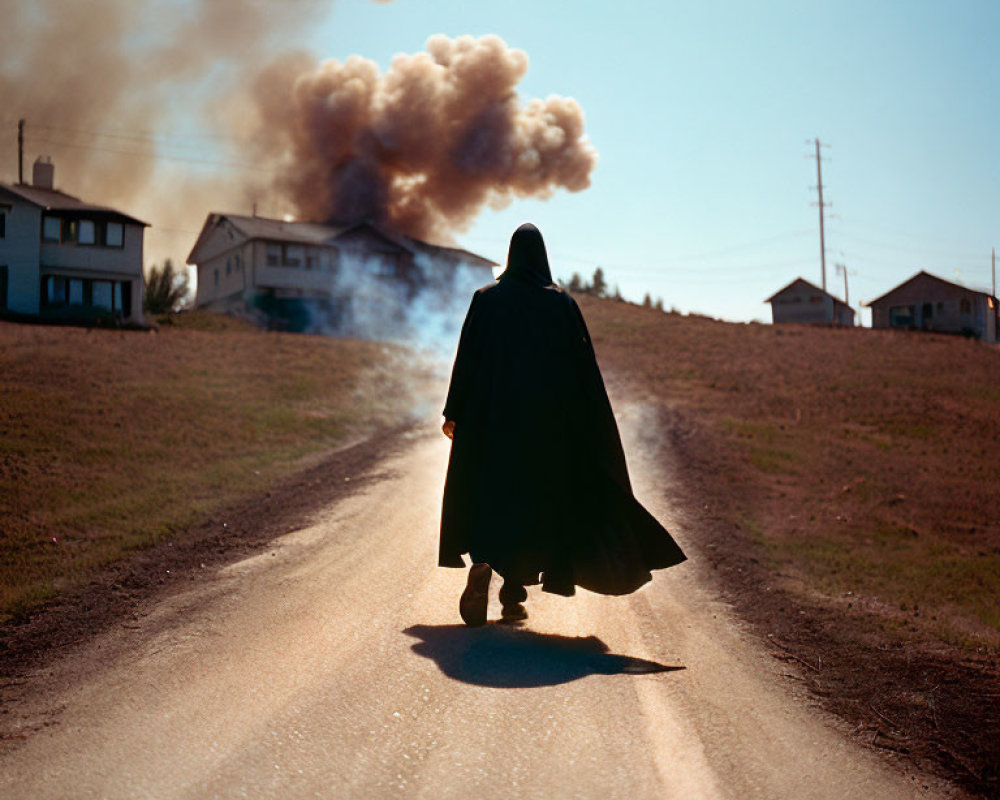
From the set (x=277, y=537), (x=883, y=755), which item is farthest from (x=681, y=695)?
(x=277, y=537)

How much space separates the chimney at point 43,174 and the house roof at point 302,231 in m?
10.1

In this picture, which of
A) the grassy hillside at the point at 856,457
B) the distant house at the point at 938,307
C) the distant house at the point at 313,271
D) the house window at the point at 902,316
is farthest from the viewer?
the house window at the point at 902,316

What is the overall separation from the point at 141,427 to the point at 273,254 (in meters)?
35.8

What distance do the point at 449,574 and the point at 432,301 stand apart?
4603 cm

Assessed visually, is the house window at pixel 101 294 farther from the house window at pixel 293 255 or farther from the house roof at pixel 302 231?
the house window at pixel 293 255

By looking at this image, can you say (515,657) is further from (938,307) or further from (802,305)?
(802,305)

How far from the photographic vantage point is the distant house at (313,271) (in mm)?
49969

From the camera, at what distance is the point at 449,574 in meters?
7.32

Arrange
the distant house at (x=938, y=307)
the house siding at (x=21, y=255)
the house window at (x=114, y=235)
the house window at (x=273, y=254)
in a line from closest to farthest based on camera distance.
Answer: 1. the house siding at (x=21, y=255)
2. the house window at (x=114, y=235)
3. the house window at (x=273, y=254)
4. the distant house at (x=938, y=307)

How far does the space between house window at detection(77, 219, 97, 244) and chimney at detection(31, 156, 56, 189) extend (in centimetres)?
541

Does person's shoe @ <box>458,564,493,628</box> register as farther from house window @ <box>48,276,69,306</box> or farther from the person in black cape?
house window @ <box>48,276,69,306</box>

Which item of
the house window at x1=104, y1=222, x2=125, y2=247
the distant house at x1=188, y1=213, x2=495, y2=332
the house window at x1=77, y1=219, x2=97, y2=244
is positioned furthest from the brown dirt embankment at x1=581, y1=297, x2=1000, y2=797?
the house window at x1=77, y1=219, x2=97, y2=244

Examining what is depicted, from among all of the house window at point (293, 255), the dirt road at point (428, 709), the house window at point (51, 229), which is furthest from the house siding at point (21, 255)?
the dirt road at point (428, 709)

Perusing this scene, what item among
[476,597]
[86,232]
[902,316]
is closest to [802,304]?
[902,316]
